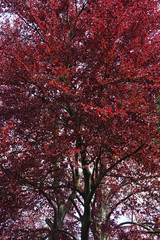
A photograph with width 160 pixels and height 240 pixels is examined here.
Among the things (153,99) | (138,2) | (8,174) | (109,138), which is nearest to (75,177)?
(8,174)

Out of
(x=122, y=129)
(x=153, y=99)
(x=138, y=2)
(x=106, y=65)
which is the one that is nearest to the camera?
(x=122, y=129)

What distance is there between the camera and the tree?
5582 mm

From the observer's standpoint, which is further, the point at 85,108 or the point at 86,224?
the point at 86,224

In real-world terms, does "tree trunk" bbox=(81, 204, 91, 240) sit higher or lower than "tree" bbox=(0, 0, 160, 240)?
lower

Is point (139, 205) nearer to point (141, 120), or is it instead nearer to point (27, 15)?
point (141, 120)

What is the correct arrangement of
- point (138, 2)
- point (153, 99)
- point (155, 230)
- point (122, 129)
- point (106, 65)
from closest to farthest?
point (122, 129) → point (106, 65) → point (155, 230) → point (153, 99) → point (138, 2)

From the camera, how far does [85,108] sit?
5.22 metres

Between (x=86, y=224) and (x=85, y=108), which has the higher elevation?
(x=85, y=108)

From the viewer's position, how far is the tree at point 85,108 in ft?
18.3

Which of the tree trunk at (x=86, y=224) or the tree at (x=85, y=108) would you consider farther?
the tree trunk at (x=86, y=224)

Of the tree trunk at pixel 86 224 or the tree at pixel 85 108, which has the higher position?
the tree at pixel 85 108

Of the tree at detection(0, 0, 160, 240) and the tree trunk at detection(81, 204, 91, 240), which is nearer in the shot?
the tree at detection(0, 0, 160, 240)

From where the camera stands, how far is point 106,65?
6199 millimetres

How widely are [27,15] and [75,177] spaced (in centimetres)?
701
